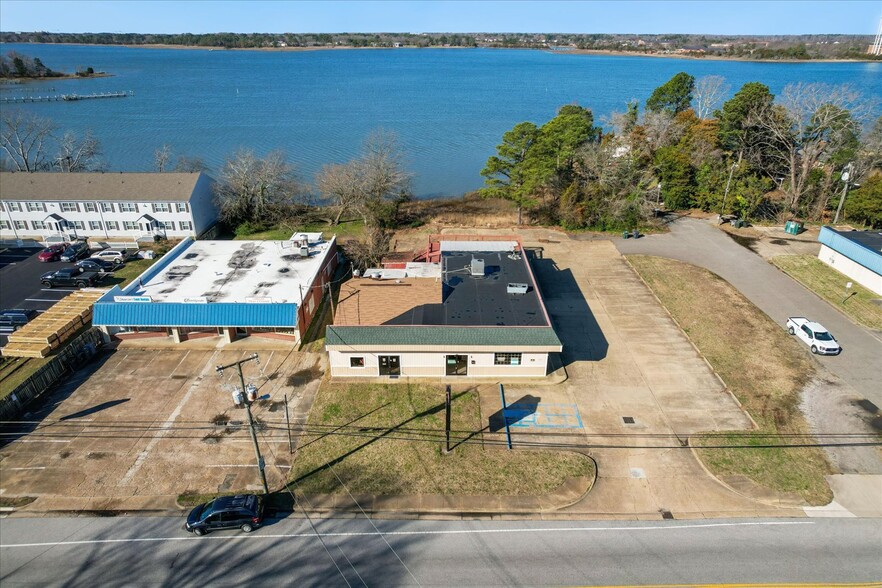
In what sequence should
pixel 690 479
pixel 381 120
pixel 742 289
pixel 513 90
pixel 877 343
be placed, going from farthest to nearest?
1. pixel 513 90
2. pixel 381 120
3. pixel 742 289
4. pixel 877 343
5. pixel 690 479

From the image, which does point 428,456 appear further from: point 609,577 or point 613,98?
point 613,98

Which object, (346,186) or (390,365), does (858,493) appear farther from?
(346,186)

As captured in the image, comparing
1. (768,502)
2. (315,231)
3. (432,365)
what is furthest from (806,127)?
(315,231)

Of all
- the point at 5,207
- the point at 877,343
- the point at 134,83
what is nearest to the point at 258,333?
the point at 5,207

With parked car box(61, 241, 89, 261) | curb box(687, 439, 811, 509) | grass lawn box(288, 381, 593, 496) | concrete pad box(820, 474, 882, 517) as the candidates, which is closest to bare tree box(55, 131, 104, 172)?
parked car box(61, 241, 89, 261)

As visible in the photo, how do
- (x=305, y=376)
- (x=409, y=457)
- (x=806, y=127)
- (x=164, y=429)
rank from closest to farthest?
(x=409, y=457) < (x=164, y=429) < (x=305, y=376) < (x=806, y=127)
